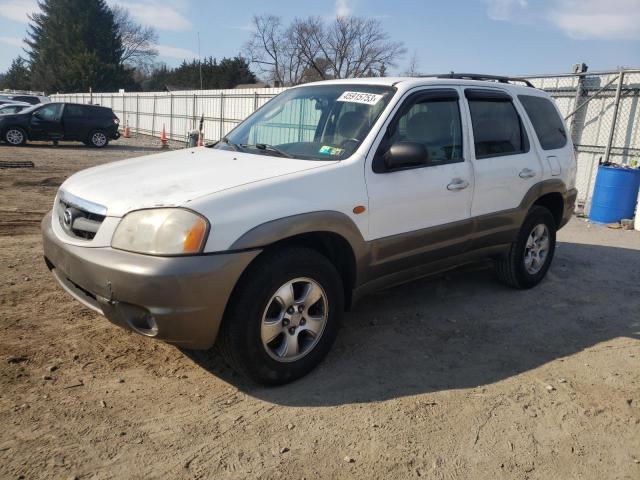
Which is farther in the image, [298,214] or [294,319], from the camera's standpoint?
[294,319]

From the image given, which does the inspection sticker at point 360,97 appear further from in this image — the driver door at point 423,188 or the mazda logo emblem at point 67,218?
the mazda logo emblem at point 67,218

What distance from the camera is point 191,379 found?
333 centimetres

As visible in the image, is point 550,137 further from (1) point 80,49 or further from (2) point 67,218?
(1) point 80,49

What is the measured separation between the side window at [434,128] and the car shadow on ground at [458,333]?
135 centimetres

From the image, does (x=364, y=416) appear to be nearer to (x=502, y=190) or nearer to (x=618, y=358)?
(x=618, y=358)

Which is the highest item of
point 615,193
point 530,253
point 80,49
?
point 80,49

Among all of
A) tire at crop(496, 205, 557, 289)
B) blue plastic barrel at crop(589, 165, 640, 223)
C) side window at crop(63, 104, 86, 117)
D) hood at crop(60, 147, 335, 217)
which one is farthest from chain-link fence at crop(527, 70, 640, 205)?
side window at crop(63, 104, 86, 117)

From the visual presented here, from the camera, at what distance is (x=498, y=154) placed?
4.57 m

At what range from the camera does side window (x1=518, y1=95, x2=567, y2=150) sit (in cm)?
508

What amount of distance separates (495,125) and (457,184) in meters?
0.92

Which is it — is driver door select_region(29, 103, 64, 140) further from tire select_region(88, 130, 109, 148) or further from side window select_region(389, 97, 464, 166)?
side window select_region(389, 97, 464, 166)

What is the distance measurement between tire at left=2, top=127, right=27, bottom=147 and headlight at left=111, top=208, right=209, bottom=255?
17.9 meters

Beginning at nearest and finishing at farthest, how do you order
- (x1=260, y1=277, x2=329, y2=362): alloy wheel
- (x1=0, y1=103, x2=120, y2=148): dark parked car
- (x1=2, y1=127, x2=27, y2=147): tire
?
(x1=260, y1=277, x2=329, y2=362): alloy wheel → (x1=2, y1=127, x2=27, y2=147): tire → (x1=0, y1=103, x2=120, y2=148): dark parked car

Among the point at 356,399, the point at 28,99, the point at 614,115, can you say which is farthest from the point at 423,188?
the point at 28,99
